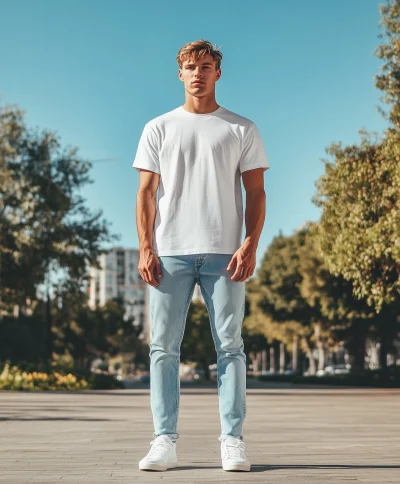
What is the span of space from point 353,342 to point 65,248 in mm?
19583

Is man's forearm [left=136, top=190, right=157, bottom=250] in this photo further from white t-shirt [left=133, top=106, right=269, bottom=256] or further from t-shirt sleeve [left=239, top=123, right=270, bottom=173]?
t-shirt sleeve [left=239, top=123, right=270, bottom=173]

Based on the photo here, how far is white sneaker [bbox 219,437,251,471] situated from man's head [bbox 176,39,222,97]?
2.23 meters

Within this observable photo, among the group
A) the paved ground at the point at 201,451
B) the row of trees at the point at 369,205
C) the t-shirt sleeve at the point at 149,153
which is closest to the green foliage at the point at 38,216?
the row of trees at the point at 369,205

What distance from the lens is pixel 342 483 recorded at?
5387 mm

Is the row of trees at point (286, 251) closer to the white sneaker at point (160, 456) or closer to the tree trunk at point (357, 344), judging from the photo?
the tree trunk at point (357, 344)

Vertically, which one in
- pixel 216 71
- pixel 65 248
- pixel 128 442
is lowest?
pixel 128 442

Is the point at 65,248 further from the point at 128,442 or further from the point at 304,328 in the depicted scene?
the point at 128,442

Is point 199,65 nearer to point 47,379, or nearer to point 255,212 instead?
point 255,212

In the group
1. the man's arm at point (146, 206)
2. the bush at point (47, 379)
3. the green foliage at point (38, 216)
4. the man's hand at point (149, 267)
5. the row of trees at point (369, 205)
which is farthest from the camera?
the green foliage at point (38, 216)

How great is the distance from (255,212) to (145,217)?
2.34ft

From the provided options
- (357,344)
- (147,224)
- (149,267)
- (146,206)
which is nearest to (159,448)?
(149,267)

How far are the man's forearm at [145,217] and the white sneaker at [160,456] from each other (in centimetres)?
122

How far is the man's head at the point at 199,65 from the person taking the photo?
20.4ft

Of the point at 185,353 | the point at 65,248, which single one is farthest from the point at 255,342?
the point at 65,248
